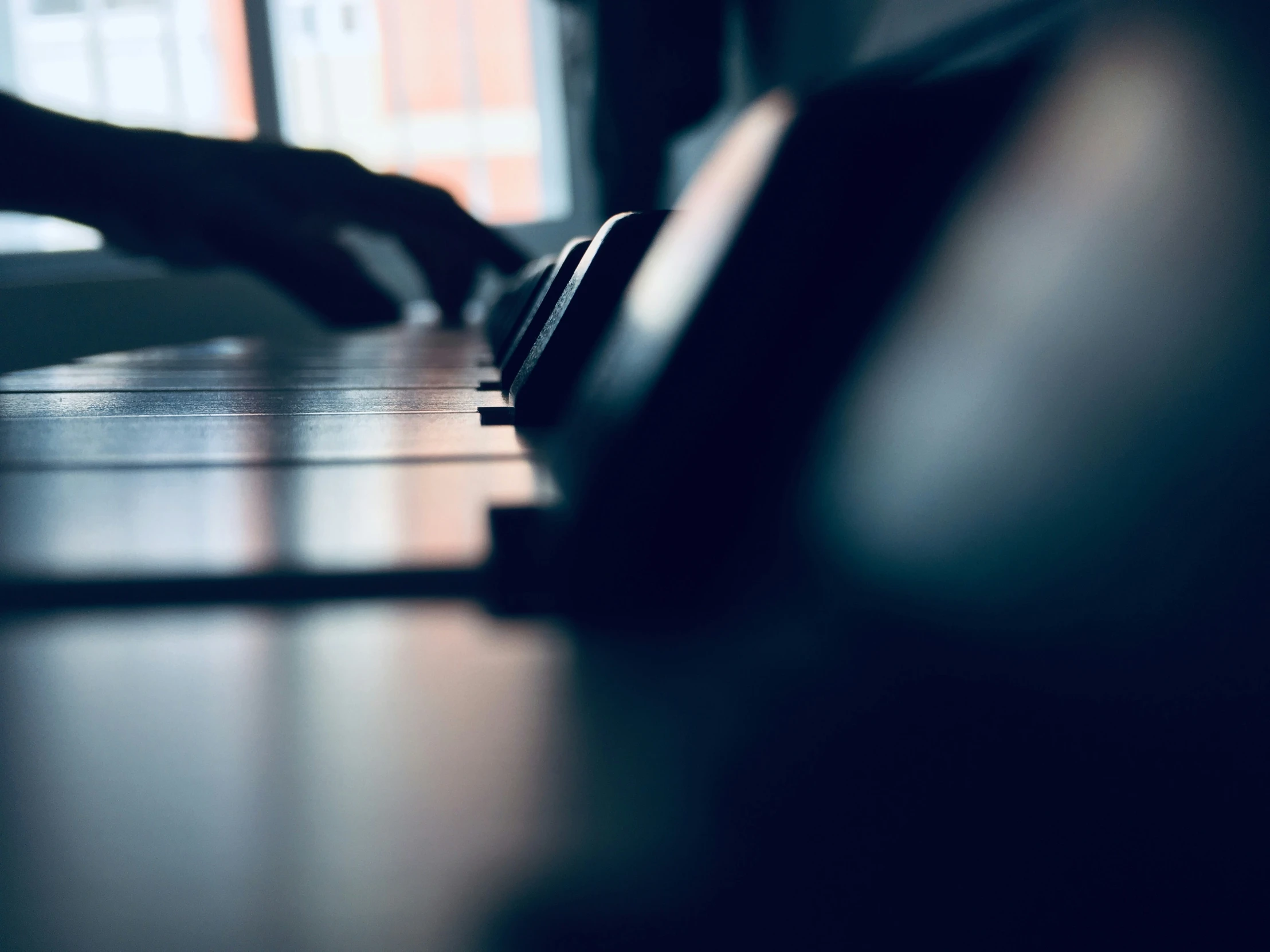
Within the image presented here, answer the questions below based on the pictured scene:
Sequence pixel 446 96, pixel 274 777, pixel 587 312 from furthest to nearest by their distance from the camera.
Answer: pixel 446 96, pixel 587 312, pixel 274 777

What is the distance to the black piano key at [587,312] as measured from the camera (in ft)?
1.96

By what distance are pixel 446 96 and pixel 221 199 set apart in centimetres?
478

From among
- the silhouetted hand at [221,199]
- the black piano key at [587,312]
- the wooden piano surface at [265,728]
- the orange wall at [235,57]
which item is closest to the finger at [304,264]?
the silhouetted hand at [221,199]

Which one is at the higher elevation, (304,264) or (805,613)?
(304,264)

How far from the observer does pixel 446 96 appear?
229 inches

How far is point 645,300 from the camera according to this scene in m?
0.39

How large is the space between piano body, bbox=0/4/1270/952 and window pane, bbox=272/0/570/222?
99.2 inches

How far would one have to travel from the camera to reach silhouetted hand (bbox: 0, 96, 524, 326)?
1.32 metres

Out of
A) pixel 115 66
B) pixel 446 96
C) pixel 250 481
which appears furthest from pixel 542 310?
pixel 446 96

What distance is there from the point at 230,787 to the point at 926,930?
0.14 meters

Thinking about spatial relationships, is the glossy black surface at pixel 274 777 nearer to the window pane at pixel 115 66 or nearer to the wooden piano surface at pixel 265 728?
the wooden piano surface at pixel 265 728

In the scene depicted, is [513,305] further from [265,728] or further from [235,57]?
[235,57]

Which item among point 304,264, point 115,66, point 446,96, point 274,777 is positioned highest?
point 446,96

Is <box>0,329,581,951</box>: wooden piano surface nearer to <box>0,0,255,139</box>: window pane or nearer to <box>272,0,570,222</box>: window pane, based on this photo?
<box>272,0,570,222</box>: window pane
